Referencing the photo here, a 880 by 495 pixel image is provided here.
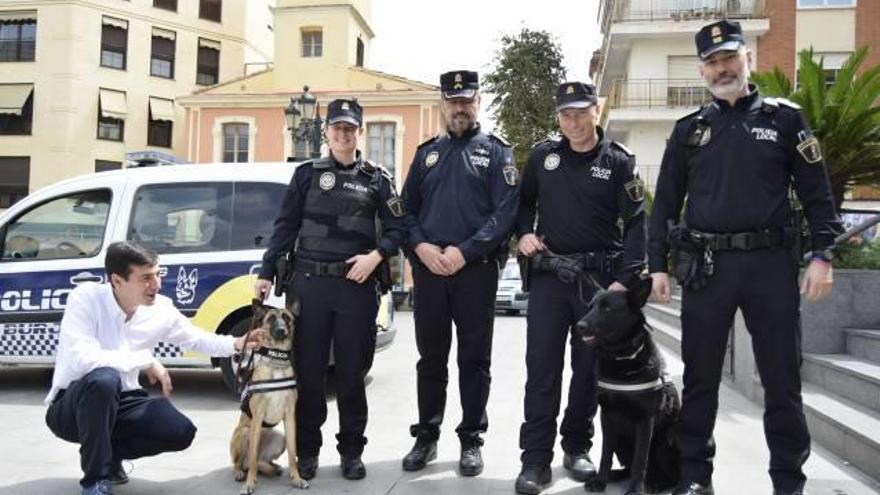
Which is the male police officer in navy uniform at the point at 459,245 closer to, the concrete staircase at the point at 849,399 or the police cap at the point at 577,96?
the police cap at the point at 577,96

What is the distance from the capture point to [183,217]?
6.68 m

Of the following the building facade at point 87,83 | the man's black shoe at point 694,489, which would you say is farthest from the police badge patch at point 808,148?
the building facade at point 87,83

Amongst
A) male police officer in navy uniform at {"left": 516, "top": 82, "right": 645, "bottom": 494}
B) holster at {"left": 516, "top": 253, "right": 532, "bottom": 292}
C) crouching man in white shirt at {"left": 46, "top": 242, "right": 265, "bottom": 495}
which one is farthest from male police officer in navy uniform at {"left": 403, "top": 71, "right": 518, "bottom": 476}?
crouching man in white shirt at {"left": 46, "top": 242, "right": 265, "bottom": 495}

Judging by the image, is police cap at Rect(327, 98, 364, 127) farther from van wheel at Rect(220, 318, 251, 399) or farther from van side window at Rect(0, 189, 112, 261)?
van side window at Rect(0, 189, 112, 261)

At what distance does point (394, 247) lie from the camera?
4.28 metres

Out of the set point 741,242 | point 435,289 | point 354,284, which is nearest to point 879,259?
point 741,242

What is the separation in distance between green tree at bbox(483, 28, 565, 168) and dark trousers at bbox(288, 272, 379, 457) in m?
25.3

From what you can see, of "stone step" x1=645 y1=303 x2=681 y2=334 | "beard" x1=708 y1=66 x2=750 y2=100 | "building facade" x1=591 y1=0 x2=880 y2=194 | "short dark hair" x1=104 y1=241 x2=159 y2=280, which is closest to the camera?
"beard" x1=708 y1=66 x2=750 y2=100

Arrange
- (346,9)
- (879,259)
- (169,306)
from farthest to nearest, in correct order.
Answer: (346,9)
(879,259)
(169,306)

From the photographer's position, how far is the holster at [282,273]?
4.25 meters

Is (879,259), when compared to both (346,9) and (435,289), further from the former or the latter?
(346,9)

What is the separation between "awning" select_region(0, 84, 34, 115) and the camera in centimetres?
3050

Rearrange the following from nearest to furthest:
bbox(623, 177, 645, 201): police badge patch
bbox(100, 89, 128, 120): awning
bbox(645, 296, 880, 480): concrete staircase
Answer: bbox(623, 177, 645, 201): police badge patch < bbox(645, 296, 880, 480): concrete staircase < bbox(100, 89, 128, 120): awning

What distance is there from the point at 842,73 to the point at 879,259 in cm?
258
